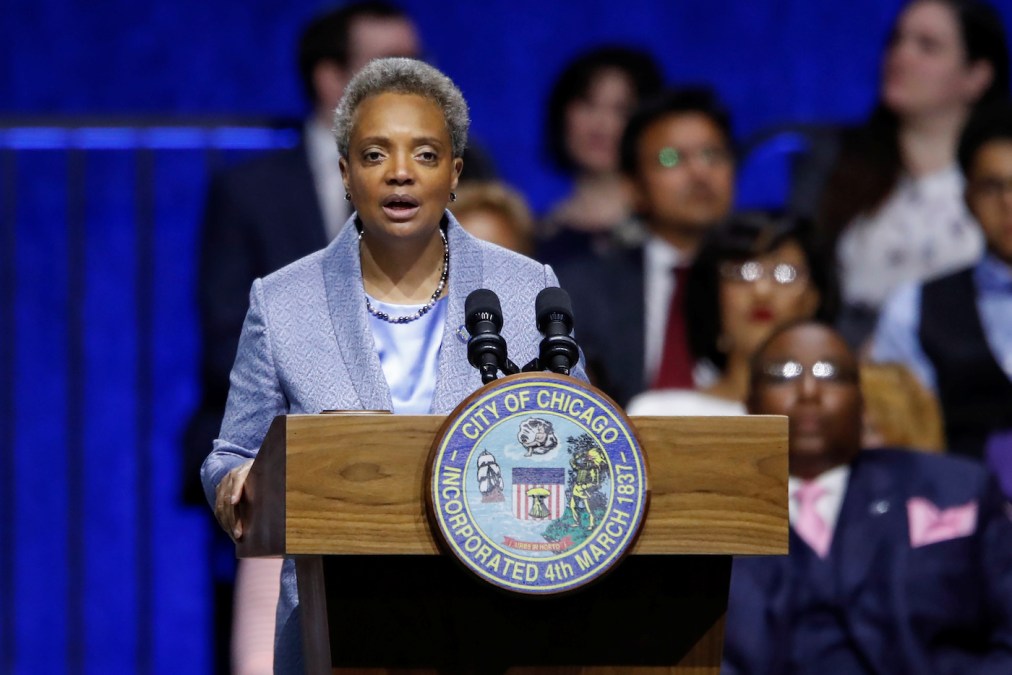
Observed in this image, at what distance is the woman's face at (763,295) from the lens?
13.9ft

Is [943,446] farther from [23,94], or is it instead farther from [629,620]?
[23,94]

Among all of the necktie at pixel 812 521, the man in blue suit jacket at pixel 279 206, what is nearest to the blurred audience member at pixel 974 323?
the necktie at pixel 812 521

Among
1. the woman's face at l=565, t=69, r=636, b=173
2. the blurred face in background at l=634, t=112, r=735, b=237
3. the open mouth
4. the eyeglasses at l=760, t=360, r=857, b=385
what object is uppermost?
the woman's face at l=565, t=69, r=636, b=173

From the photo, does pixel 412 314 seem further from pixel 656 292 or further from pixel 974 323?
pixel 974 323

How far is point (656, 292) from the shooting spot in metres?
4.51

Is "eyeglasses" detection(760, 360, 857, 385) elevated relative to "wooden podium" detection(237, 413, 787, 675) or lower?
elevated

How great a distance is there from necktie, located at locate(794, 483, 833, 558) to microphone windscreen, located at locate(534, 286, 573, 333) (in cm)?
164

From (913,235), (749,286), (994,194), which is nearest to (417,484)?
(749,286)

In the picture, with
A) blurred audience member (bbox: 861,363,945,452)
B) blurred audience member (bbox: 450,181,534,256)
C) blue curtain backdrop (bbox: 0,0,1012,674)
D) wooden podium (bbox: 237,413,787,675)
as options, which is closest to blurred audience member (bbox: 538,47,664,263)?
blue curtain backdrop (bbox: 0,0,1012,674)

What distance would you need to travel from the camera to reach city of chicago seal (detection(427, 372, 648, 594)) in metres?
1.87

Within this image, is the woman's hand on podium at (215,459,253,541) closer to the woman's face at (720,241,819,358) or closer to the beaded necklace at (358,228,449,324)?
the beaded necklace at (358,228,449,324)

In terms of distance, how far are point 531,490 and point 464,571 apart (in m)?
0.11

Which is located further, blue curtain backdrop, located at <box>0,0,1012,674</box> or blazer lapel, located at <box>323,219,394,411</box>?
blue curtain backdrop, located at <box>0,0,1012,674</box>

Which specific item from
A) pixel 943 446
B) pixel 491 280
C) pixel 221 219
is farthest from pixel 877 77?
pixel 491 280
